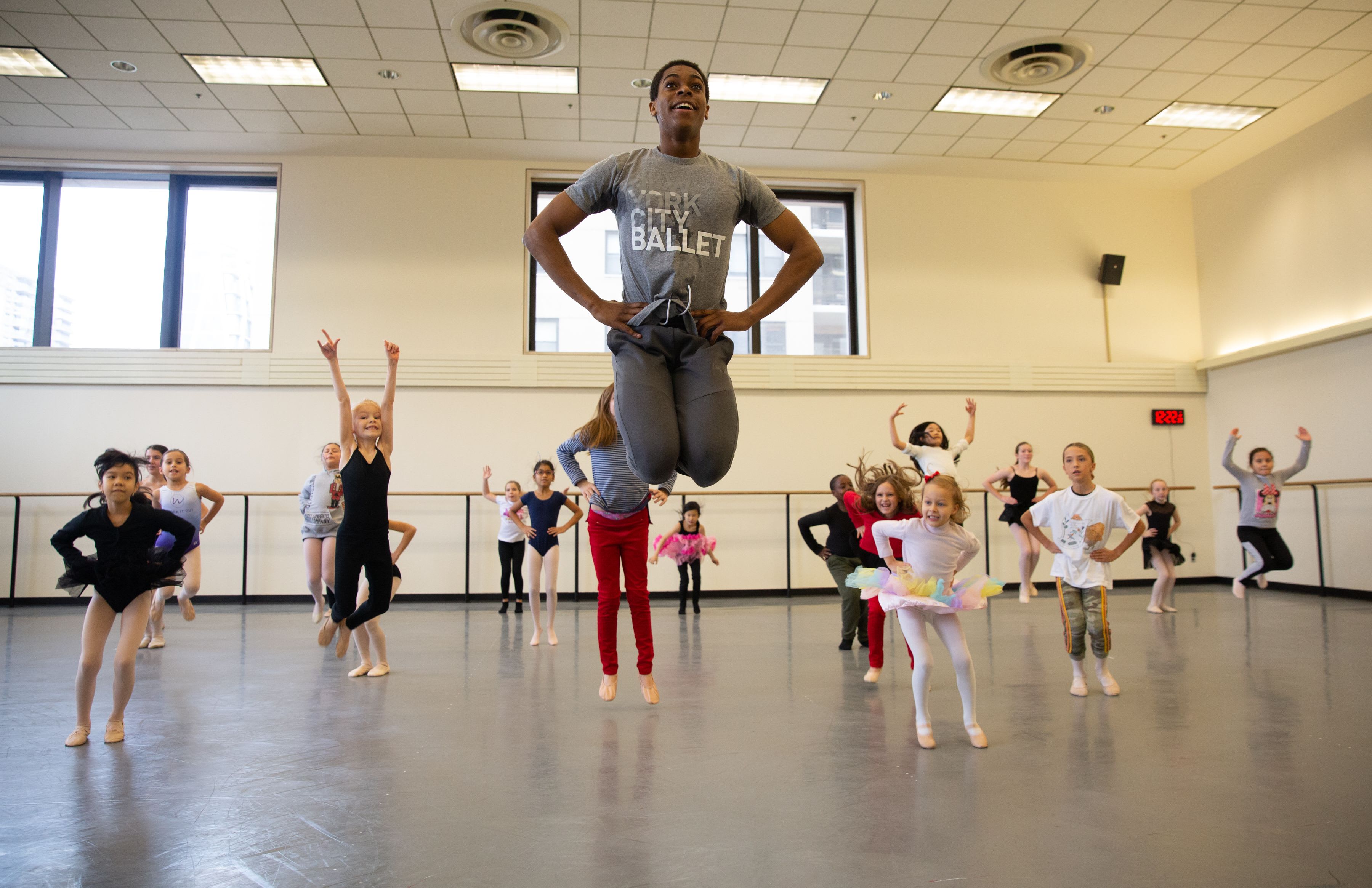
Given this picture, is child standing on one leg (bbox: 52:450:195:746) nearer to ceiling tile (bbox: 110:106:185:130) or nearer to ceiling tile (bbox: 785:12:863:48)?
ceiling tile (bbox: 785:12:863:48)

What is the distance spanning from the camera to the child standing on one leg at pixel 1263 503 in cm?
673

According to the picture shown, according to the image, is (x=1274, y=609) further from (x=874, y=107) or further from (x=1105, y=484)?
(x=874, y=107)

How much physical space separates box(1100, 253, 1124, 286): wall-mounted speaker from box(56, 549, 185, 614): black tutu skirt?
400 inches

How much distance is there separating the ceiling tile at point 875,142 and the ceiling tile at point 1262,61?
301cm

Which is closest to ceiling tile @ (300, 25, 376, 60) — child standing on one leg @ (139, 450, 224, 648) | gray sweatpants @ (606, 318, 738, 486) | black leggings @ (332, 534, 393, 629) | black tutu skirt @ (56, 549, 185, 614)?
child standing on one leg @ (139, 450, 224, 648)

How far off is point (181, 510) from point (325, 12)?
13.3ft

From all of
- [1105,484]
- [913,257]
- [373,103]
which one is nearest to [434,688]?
[373,103]

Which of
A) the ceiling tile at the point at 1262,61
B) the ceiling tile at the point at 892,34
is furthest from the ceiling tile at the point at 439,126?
the ceiling tile at the point at 1262,61

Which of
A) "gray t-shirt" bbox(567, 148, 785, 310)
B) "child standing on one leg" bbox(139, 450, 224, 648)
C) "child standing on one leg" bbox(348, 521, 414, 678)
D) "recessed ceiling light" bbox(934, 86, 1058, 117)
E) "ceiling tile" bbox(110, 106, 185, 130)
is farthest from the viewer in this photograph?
"ceiling tile" bbox(110, 106, 185, 130)

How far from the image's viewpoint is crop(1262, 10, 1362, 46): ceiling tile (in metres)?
6.57

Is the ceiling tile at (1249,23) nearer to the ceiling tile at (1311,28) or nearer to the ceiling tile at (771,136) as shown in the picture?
the ceiling tile at (1311,28)

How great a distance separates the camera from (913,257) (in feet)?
32.0

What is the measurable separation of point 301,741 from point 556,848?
5.08ft

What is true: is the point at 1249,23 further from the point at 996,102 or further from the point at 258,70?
the point at 258,70
